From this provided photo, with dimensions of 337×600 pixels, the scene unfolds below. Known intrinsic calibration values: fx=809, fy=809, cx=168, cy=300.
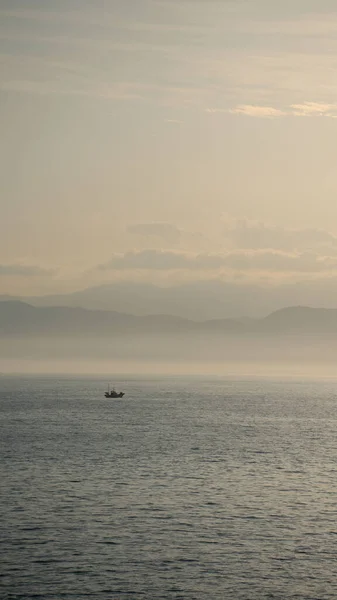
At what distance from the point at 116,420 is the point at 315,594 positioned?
474ft

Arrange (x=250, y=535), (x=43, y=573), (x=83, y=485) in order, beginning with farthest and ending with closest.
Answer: (x=83, y=485) → (x=250, y=535) → (x=43, y=573)

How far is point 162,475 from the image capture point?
102 metres

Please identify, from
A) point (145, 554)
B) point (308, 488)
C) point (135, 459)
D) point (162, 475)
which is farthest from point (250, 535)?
point (135, 459)

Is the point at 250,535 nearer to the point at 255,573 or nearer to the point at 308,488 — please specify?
the point at 255,573

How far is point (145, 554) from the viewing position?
62969mm

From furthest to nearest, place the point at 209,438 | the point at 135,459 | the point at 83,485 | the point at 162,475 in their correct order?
the point at 209,438 → the point at 135,459 → the point at 162,475 → the point at 83,485

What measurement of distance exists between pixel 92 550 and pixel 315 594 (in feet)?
62.0

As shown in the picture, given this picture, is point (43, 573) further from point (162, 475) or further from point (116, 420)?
point (116, 420)

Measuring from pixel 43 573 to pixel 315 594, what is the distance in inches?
744

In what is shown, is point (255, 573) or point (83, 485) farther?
point (83, 485)

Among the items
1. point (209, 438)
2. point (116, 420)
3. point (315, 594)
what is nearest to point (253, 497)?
point (315, 594)

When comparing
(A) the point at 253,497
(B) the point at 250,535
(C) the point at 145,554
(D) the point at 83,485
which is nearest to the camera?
(C) the point at 145,554

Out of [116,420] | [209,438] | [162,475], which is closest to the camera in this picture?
[162,475]

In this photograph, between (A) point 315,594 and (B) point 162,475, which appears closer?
(A) point 315,594
